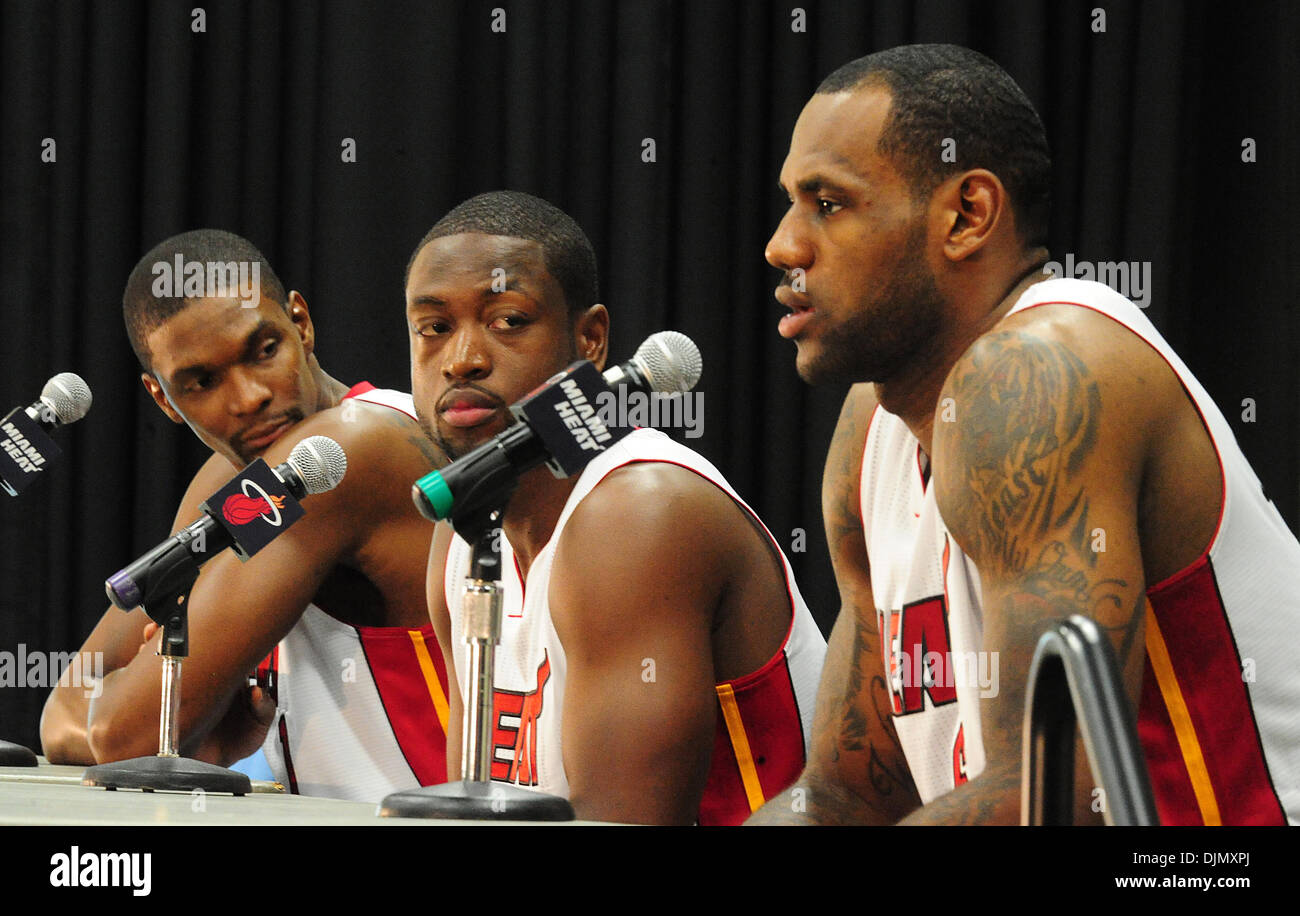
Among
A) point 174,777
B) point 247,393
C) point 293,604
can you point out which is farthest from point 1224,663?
point 247,393

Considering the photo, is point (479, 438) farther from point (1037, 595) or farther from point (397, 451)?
point (1037, 595)

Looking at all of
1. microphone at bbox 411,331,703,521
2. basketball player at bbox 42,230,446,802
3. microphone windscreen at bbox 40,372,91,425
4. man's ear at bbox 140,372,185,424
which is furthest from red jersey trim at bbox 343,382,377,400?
microphone at bbox 411,331,703,521

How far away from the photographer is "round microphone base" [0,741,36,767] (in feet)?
5.61

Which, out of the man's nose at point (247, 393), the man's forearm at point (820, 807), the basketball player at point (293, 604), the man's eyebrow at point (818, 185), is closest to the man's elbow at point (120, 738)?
the basketball player at point (293, 604)

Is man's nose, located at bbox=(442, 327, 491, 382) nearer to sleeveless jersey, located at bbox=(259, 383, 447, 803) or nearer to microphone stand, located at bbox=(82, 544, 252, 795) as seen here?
microphone stand, located at bbox=(82, 544, 252, 795)

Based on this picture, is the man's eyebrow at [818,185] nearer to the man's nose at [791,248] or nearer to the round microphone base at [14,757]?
the man's nose at [791,248]

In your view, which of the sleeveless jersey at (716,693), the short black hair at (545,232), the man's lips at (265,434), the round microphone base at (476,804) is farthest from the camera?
the man's lips at (265,434)

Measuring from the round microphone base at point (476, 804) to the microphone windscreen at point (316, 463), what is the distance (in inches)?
18.3

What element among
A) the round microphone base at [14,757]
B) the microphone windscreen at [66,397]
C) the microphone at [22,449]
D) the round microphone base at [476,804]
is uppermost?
the microphone windscreen at [66,397]

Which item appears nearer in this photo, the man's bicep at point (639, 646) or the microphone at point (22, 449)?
the man's bicep at point (639, 646)

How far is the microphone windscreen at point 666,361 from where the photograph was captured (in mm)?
1123

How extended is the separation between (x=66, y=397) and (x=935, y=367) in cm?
101

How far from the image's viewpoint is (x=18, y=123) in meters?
2.76
